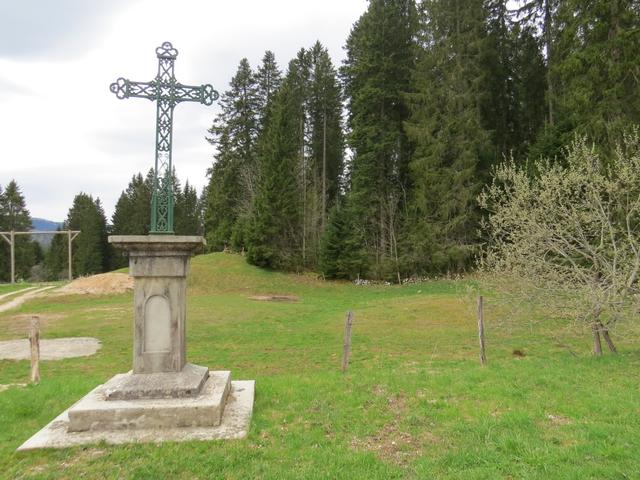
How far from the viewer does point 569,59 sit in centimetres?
1686

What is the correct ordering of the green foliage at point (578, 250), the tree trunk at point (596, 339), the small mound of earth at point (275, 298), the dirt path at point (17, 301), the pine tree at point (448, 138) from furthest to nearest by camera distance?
the pine tree at point (448, 138), the small mound of earth at point (275, 298), the dirt path at point (17, 301), the tree trunk at point (596, 339), the green foliage at point (578, 250)

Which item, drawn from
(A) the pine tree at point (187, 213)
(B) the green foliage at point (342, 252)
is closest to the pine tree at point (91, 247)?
(A) the pine tree at point (187, 213)

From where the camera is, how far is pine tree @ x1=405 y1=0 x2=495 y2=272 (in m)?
25.7

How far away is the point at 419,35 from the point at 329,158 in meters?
14.3

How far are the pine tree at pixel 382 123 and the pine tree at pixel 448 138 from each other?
2.25 metres

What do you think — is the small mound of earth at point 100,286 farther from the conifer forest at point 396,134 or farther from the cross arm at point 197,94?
the cross arm at point 197,94

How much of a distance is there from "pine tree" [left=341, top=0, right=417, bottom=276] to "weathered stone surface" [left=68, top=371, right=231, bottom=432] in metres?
24.8

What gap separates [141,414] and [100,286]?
23431 millimetres

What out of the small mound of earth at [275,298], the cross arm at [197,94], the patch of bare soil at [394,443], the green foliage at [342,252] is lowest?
the small mound of earth at [275,298]

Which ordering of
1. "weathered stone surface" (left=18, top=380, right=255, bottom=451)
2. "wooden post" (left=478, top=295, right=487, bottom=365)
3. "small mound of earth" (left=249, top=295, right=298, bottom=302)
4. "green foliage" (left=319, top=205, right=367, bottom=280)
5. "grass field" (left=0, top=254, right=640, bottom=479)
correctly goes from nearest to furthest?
"grass field" (left=0, top=254, right=640, bottom=479) < "weathered stone surface" (left=18, top=380, right=255, bottom=451) < "wooden post" (left=478, top=295, right=487, bottom=365) < "small mound of earth" (left=249, top=295, right=298, bottom=302) < "green foliage" (left=319, top=205, right=367, bottom=280)

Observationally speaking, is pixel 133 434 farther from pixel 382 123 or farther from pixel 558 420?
pixel 382 123

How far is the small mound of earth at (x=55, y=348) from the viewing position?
1069cm

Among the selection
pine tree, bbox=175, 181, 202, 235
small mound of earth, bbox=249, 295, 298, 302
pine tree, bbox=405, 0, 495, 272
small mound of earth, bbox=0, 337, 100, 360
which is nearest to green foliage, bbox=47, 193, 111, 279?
pine tree, bbox=175, 181, 202, 235

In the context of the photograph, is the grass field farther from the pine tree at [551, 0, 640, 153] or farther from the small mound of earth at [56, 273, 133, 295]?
the small mound of earth at [56, 273, 133, 295]
